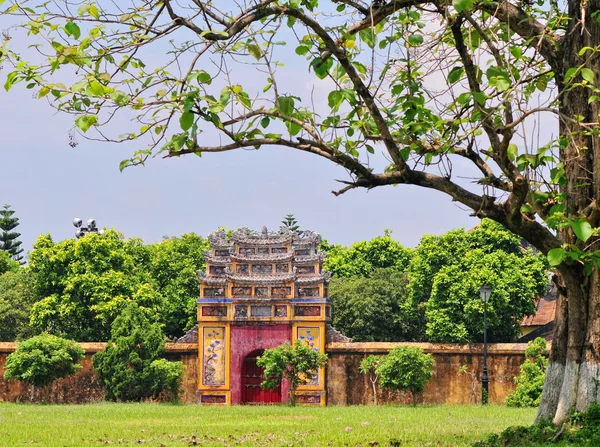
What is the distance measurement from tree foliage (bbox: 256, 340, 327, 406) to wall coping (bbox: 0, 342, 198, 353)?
4795 millimetres

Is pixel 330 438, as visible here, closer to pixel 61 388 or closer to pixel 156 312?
pixel 61 388

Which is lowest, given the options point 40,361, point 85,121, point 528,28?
point 40,361

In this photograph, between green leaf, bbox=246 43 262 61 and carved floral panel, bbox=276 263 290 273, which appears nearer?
green leaf, bbox=246 43 262 61

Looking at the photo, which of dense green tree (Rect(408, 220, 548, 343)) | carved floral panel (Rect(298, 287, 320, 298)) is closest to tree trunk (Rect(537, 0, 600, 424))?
carved floral panel (Rect(298, 287, 320, 298))

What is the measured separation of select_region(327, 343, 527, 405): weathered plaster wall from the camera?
28531 millimetres

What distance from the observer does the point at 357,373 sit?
2922 cm

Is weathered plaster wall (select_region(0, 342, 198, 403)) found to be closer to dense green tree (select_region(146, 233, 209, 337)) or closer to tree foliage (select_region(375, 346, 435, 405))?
dense green tree (select_region(146, 233, 209, 337))

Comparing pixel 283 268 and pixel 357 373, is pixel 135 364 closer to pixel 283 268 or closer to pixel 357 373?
pixel 283 268

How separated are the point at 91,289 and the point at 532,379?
54.9 feet

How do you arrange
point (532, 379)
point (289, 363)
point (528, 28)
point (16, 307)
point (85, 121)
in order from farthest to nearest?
point (16, 307) → point (289, 363) → point (532, 379) → point (528, 28) → point (85, 121)

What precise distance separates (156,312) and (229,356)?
694cm

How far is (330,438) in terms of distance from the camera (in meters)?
10.9

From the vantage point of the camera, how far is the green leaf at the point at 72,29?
7039 millimetres

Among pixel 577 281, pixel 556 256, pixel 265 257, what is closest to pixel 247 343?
pixel 265 257
